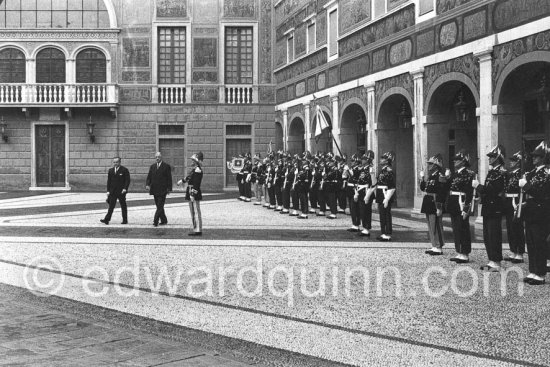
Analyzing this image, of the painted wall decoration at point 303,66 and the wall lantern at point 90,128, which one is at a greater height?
the painted wall decoration at point 303,66

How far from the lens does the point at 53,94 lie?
3516cm

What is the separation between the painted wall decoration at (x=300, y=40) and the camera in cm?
3050

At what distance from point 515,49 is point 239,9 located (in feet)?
74.8

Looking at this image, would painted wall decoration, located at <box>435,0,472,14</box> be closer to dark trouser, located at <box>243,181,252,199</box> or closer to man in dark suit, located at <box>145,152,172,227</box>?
man in dark suit, located at <box>145,152,172,227</box>

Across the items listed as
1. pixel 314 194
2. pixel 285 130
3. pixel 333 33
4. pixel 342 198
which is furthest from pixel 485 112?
pixel 285 130

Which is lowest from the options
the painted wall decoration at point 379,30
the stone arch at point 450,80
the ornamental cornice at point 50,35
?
the stone arch at point 450,80

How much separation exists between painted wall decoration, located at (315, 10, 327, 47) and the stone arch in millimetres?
8907

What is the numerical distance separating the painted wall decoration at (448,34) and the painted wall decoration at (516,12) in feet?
6.05

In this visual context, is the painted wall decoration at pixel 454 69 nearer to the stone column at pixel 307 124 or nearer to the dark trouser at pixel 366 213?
the dark trouser at pixel 366 213

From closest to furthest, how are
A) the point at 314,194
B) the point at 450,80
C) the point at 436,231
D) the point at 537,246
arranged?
1. the point at 537,246
2. the point at 436,231
3. the point at 450,80
4. the point at 314,194

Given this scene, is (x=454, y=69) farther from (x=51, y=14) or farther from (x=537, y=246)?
(x=51, y=14)

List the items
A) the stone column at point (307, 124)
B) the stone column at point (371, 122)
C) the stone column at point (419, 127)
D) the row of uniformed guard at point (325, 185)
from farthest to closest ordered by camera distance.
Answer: the stone column at point (307, 124) → the stone column at point (371, 122) → the stone column at point (419, 127) → the row of uniformed guard at point (325, 185)

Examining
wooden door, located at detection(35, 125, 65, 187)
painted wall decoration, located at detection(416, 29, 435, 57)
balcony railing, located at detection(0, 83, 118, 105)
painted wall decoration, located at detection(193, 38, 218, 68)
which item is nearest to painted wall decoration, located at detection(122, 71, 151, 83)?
balcony railing, located at detection(0, 83, 118, 105)

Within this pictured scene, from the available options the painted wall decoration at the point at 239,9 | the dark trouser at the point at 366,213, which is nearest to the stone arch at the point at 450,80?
the dark trouser at the point at 366,213
